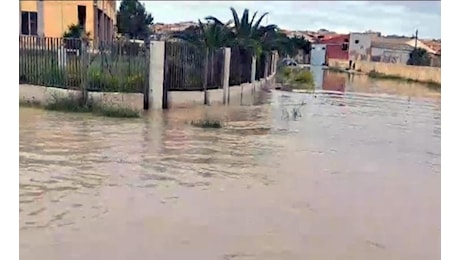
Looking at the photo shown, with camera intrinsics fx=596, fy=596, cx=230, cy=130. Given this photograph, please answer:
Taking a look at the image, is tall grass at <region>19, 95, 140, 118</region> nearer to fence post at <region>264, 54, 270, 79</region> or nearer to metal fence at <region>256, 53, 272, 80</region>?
metal fence at <region>256, 53, 272, 80</region>

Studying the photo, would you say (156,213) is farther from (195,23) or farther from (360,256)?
(195,23)

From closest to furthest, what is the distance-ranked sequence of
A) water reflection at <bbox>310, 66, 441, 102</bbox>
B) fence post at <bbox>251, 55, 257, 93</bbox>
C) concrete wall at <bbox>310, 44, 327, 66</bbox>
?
fence post at <bbox>251, 55, 257, 93</bbox>
water reflection at <bbox>310, 66, 441, 102</bbox>
concrete wall at <bbox>310, 44, 327, 66</bbox>

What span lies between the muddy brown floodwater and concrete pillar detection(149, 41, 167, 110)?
1.70 meters

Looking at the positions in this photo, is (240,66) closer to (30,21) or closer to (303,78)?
(303,78)

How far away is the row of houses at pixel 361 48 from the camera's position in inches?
2544

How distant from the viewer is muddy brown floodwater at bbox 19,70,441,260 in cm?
525

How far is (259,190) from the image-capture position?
7223mm

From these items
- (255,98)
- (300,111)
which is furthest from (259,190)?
(255,98)

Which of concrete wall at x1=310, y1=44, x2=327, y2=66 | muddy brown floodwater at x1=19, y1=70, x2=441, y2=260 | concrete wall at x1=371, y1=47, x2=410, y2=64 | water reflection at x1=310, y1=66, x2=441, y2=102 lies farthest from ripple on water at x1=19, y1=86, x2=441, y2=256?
concrete wall at x1=371, y1=47, x2=410, y2=64

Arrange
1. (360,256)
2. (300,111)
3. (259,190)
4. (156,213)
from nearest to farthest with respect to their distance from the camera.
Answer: (360,256) < (156,213) < (259,190) < (300,111)

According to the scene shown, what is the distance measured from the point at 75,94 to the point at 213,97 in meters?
4.36
